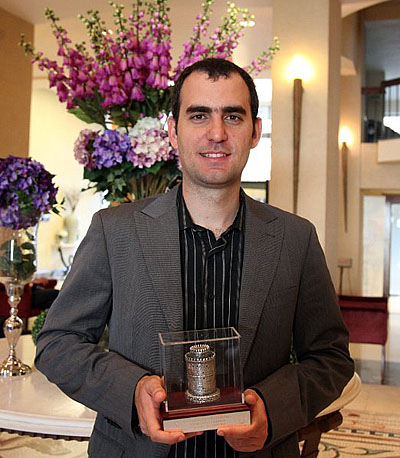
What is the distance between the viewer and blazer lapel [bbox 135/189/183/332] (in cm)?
146

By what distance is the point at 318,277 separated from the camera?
1.63 meters

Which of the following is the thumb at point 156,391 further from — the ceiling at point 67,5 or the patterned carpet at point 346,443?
the ceiling at point 67,5

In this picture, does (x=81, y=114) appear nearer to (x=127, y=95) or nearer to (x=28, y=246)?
(x=127, y=95)

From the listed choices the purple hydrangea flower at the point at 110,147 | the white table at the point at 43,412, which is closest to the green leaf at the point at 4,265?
the white table at the point at 43,412

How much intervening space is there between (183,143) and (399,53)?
16749mm

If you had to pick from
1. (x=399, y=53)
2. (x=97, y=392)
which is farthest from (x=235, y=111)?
(x=399, y=53)

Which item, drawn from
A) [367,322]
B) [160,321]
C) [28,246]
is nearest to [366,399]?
[367,322]

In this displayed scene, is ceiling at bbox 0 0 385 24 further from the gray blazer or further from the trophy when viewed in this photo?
the trophy

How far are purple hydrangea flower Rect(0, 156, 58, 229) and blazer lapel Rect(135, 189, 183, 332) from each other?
93cm

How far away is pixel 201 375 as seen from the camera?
1.22 meters

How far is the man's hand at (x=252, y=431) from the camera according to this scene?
1.19m

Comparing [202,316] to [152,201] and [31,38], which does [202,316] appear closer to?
[152,201]

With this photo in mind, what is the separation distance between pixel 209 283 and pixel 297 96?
17.7 feet

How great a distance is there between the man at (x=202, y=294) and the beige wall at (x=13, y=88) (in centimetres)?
610
